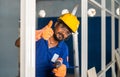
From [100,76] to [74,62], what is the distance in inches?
13.2

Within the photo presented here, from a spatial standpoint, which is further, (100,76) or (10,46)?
(100,76)

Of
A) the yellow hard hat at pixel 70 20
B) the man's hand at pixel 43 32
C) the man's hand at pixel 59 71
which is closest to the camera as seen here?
the man's hand at pixel 43 32

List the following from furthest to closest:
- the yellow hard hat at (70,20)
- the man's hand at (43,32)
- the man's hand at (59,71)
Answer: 1. the yellow hard hat at (70,20)
2. the man's hand at (59,71)
3. the man's hand at (43,32)

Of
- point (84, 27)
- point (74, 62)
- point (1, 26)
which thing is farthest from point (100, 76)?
point (1, 26)

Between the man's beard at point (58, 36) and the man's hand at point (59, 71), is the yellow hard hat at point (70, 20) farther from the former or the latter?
the man's hand at point (59, 71)

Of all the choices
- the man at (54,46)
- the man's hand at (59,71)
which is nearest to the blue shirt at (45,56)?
the man at (54,46)

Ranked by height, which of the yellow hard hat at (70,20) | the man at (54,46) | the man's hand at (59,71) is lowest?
the man's hand at (59,71)

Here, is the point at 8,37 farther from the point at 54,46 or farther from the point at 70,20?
the point at 70,20

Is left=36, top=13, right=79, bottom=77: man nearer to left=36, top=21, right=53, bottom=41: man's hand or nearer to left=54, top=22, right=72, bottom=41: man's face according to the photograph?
left=54, top=22, right=72, bottom=41: man's face

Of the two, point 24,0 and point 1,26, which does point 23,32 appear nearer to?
point 24,0

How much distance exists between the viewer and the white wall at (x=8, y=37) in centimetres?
174

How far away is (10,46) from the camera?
1798mm

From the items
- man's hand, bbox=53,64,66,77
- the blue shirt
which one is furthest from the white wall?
man's hand, bbox=53,64,66,77

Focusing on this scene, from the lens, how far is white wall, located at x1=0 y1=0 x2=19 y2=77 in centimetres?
174
